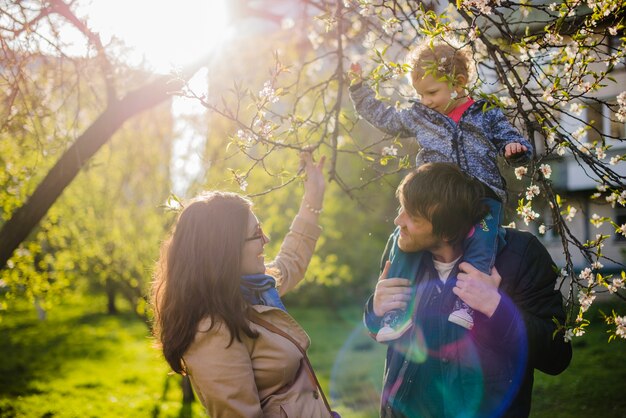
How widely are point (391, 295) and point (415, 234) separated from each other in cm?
28

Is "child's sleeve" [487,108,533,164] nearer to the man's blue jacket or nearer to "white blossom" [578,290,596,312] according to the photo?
the man's blue jacket

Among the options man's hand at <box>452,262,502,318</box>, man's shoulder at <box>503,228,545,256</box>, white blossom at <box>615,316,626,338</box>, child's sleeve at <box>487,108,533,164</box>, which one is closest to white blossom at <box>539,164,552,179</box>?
child's sleeve at <box>487,108,533,164</box>

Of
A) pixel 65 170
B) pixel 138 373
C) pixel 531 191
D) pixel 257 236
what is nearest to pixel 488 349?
pixel 531 191

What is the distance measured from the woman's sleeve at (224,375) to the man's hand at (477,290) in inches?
34.1

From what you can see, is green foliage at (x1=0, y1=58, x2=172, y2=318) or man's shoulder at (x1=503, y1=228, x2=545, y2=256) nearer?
man's shoulder at (x1=503, y1=228, x2=545, y2=256)

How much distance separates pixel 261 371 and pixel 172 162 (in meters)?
8.80

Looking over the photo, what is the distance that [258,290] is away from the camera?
2.59 metres

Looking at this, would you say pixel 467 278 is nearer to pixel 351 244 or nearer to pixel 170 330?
pixel 170 330

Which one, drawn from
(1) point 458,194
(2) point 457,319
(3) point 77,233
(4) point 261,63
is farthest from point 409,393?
(3) point 77,233

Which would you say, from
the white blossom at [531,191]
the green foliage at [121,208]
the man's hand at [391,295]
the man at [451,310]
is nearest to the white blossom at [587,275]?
the man at [451,310]

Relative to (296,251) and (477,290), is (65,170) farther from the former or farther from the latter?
(477,290)

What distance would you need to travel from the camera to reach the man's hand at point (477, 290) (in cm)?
237

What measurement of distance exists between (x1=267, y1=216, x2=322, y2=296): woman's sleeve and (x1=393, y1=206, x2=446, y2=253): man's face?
0.86m

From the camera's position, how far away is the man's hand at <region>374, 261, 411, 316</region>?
261cm
